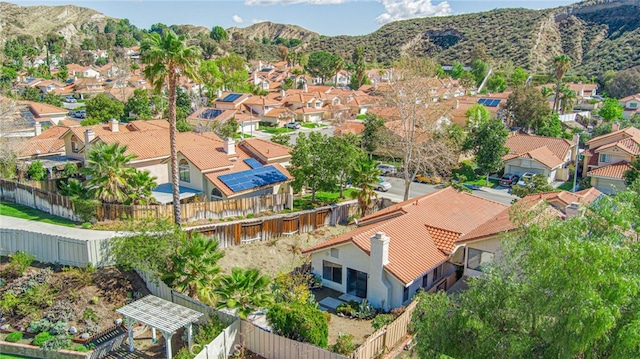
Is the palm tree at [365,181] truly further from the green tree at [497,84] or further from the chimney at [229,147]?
the green tree at [497,84]

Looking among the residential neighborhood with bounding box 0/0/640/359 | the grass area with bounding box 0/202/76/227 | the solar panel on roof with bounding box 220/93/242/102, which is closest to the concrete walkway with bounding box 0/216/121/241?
the residential neighborhood with bounding box 0/0/640/359

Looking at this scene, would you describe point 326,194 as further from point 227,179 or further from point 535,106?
point 535,106

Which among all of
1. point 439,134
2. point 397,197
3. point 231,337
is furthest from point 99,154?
point 439,134

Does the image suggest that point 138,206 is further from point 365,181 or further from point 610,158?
point 610,158

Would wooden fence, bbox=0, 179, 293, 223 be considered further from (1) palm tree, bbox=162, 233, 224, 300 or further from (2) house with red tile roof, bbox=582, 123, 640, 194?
(2) house with red tile roof, bbox=582, 123, 640, 194

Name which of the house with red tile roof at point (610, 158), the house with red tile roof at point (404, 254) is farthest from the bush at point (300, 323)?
the house with red tile roof at point (610, 158)

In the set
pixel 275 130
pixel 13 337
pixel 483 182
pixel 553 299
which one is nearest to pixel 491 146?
pixel 483 182
